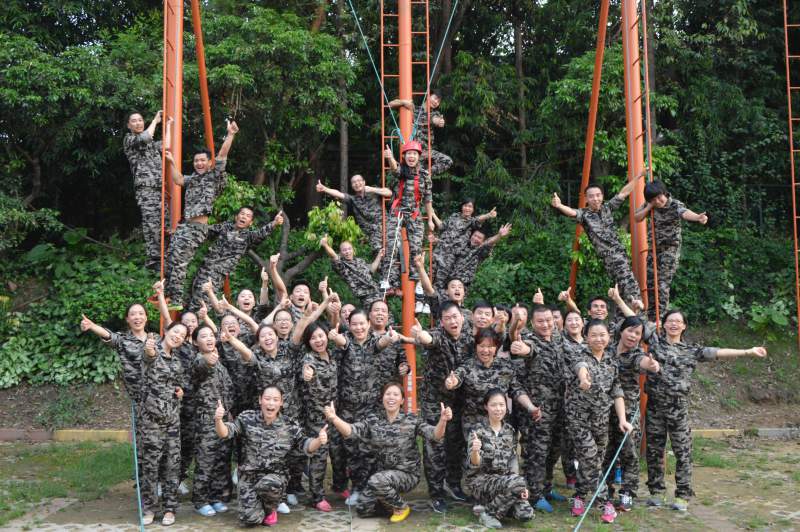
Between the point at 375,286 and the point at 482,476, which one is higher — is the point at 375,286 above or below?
above

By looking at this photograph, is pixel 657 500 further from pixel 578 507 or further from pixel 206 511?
pixel 206 511

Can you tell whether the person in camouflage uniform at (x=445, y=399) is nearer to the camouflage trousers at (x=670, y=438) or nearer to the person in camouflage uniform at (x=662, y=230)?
the camouflage trousers at (x=670, y=438)

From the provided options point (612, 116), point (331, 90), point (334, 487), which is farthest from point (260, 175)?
point (334, 487)

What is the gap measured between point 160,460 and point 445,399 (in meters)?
2.57

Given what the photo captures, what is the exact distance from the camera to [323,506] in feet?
23.4

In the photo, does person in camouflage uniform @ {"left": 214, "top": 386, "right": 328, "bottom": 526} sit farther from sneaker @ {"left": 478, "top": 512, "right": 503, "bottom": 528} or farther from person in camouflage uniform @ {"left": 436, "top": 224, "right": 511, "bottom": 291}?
person in camouflage uniform @ {"left": 436, "top": 224, "right": 511, "bottom": 291}

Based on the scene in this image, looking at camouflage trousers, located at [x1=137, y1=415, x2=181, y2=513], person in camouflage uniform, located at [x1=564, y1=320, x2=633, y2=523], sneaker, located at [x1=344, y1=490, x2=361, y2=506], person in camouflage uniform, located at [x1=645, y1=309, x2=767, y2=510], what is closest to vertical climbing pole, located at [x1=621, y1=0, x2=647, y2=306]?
person in camouflage uniform, located at [x1=645, y1=309, x2=767, y2=510]

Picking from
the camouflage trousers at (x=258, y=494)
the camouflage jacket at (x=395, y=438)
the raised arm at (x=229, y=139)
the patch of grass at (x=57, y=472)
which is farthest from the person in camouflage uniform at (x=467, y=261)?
the patch of grass at (x=57, y=472)

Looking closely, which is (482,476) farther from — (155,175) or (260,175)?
(260,175)

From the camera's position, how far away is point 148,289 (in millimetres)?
12047

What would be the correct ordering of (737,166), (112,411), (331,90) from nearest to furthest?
(112,411) → (331,90) → (737,166)

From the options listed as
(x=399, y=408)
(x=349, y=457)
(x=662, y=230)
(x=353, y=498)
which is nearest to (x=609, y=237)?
(x=662, y=230)

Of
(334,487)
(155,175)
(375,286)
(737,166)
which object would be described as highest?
(737,166)

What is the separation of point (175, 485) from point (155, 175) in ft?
11.9
